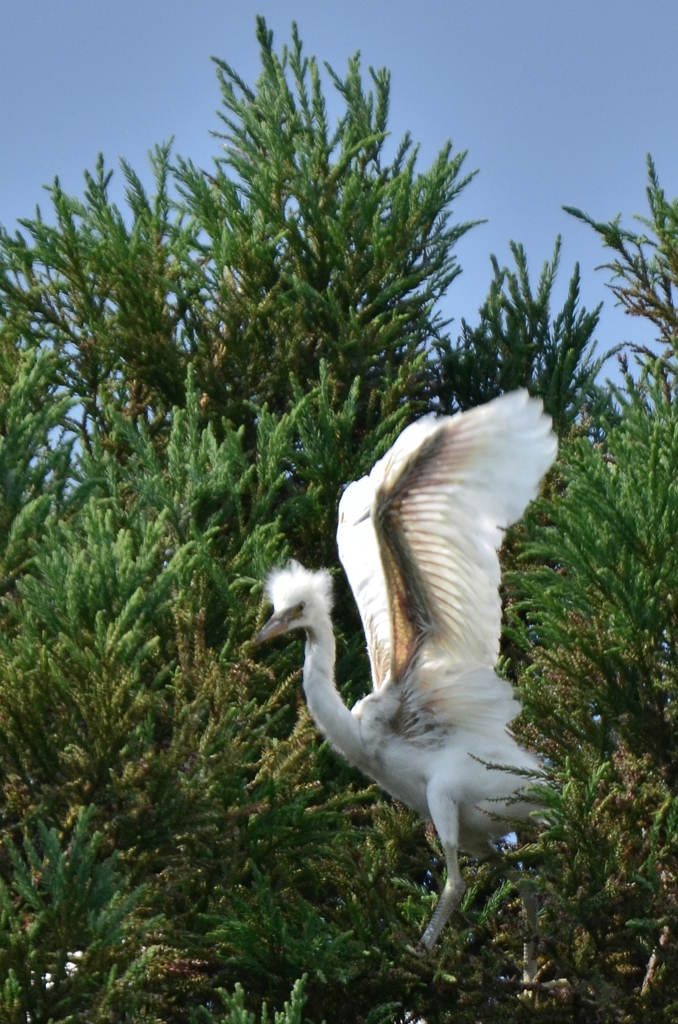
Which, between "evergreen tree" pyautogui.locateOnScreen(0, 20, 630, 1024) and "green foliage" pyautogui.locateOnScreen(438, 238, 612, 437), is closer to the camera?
"evergreen tree" pyautogui.locateOnScreen(0, 20, 630, 1024)

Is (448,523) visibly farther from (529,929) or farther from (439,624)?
(529,929)

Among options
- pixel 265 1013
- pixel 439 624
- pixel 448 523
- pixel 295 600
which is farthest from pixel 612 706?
pixel 265 1013

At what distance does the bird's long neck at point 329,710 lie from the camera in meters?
5.30

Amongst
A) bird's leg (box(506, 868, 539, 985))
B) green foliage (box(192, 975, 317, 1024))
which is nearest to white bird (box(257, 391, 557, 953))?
bird's leg (box(506, 868, 539, 985))

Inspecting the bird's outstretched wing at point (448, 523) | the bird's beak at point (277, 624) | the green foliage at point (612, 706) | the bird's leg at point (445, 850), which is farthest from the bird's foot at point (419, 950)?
the bird's beak at point (277, 624)

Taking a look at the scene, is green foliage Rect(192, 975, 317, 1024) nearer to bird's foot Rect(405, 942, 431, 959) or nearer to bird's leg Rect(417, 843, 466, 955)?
bird's foot Rect(405, 942, 431, 959)

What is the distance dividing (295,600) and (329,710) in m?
0.47

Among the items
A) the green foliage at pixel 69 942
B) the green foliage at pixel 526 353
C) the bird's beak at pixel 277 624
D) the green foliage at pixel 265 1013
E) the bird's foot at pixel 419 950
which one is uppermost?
the green foliage at pixel 526 353

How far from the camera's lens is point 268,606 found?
19.3 ft

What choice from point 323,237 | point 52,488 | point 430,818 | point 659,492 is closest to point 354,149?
point 323,237

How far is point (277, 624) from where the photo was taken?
18.0 ft

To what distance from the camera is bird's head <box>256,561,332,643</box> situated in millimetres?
5492

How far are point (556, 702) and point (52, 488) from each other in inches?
94.0

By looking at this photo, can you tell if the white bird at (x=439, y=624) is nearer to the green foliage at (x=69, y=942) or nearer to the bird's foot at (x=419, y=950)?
the bird's foot at (x=419, y=950)
